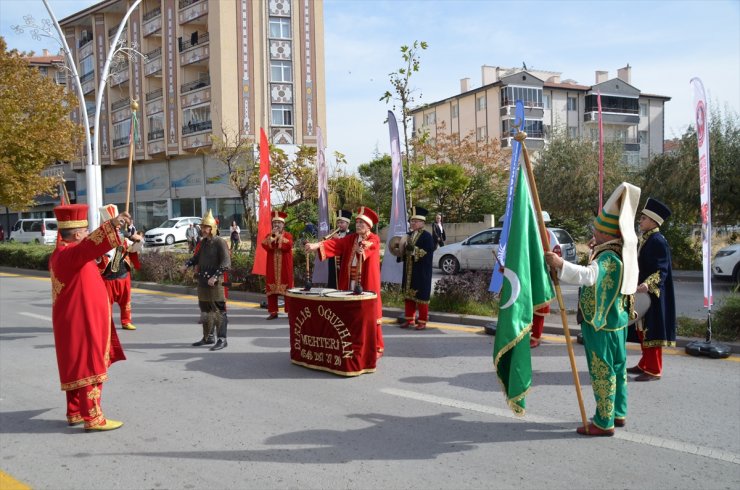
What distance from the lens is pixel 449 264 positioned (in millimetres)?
19984

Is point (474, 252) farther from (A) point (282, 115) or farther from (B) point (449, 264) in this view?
(A) point (282, 115)

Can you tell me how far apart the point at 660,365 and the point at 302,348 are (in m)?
4.06

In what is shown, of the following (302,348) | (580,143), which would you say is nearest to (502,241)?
(302,348)

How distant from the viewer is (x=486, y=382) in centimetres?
698

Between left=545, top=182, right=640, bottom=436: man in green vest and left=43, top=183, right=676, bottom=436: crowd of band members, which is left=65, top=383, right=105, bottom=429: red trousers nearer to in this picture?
left=43, top=183, right=676, bottom=436: crowd of band members

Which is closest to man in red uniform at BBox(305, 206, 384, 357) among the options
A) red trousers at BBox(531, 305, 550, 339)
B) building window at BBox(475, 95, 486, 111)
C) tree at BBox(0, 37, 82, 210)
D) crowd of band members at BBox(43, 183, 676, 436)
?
red trousers at BBox(531, 305, 550, 339)

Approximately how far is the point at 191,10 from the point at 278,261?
3336 cm

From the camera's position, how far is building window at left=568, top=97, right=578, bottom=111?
55.6m

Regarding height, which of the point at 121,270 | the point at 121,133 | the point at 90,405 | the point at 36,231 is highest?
the point at 121,133

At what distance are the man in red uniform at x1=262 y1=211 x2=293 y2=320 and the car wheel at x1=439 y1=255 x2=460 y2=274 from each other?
9.16 metres

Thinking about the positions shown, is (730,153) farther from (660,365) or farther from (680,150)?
(660,365)

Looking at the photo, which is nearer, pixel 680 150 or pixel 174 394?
pixel 174 394

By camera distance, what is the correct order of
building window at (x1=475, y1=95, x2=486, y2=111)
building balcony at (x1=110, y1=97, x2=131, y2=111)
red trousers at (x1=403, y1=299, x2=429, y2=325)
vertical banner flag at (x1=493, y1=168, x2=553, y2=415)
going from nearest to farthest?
vertical banner flag at (x1=493, y1=168, x2=553, y2=415) → red trousers at (x1=403, y1=299, x2=429, y2=325) → building balcony at (x1=110, y1=97, x2=131, y2=111) → building window at (x1=475, y1=95, x2=486, y2=111)

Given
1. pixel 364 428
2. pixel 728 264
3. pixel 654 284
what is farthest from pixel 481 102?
pixel 364 428
